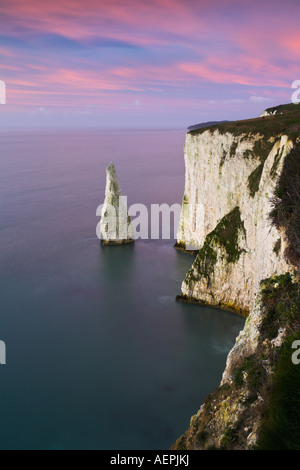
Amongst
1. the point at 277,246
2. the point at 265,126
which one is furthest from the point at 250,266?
the point at 265,126

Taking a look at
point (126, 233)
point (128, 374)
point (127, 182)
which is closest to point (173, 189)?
point (127, 182)

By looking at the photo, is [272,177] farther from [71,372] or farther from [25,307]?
[25,307]

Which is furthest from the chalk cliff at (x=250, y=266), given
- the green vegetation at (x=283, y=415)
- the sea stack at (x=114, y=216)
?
the sea stack at (x=114, y=216)

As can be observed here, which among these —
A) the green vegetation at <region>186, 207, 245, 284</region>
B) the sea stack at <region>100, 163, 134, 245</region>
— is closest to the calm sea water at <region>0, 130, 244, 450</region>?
the sea stack at <region>100, 163, 134, 245</region>

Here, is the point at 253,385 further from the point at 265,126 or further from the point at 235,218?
the point at 265,126

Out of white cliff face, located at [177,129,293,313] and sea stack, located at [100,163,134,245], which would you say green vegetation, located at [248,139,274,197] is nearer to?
white cliff face, located at [177,129,293,313]
